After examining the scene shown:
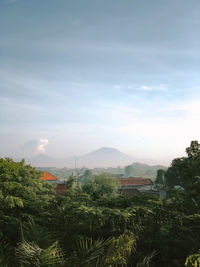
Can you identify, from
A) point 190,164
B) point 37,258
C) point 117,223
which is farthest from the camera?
point 190,164

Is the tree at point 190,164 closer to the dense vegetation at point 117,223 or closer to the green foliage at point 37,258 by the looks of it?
the dense vegetation at point 117,223

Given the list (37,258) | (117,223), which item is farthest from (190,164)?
(37,258)

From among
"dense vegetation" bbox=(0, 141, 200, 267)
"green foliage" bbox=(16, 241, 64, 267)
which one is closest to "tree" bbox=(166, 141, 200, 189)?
"dense vegetation" bbox=(0, 141, 200, 267)

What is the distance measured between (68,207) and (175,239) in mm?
3323

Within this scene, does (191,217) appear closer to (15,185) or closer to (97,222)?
(97,222)

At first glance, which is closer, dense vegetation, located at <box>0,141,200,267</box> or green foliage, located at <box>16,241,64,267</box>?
green foliage, located at <box>16,241,64,267</box>

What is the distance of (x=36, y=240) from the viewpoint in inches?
163

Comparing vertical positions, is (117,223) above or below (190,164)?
below

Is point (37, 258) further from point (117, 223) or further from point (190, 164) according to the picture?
point (190, 164)

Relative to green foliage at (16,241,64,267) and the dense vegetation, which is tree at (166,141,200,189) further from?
green foliage at (16,241,64,267)

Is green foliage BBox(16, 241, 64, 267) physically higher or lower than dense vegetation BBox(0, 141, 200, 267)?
higher

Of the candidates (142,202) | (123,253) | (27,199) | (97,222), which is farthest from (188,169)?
(123,253)

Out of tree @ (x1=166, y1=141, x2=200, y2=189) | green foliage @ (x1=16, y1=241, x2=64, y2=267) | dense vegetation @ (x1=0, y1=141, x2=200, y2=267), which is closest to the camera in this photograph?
green foliage @ (x1=16, y1=241, x2=64, y2=267)

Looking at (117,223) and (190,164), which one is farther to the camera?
(190,164)
